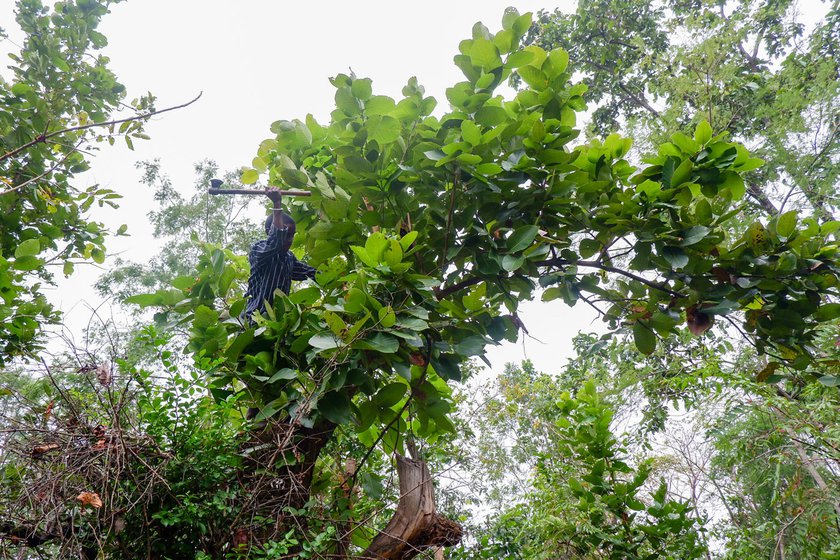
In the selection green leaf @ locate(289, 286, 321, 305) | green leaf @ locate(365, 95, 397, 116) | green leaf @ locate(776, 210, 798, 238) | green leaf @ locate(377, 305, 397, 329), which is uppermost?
green leaf @ locate(365, 95, 397, 116)

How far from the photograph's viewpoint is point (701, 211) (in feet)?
4.84

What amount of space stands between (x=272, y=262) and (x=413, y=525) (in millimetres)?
962

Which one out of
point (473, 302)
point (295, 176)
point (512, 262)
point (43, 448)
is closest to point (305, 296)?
point (295, 176)

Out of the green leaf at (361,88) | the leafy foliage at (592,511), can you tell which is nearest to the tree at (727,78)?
the leafy foliage at (592,511)

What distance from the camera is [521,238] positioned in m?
1.48

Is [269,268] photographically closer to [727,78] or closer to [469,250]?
[469,250]

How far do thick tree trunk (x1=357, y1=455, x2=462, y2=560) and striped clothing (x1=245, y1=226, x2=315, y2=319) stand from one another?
69cm

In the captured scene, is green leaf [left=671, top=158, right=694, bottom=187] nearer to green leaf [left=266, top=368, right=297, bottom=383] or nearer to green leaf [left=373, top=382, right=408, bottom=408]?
green leaf [left=373, top=382, right=408, bottom=408]

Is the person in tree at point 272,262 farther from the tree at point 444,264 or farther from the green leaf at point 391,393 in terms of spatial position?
the green leaf at point 391,393

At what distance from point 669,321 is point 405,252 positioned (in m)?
0.82

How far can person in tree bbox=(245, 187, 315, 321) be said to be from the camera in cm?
180

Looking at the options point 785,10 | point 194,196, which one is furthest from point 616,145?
point 194,196

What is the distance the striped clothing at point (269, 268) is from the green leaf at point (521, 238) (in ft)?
2.43

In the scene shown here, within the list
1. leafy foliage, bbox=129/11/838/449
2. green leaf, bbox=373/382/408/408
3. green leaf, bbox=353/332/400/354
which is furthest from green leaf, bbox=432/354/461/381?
green leaf, bbox=353/332/400/354
